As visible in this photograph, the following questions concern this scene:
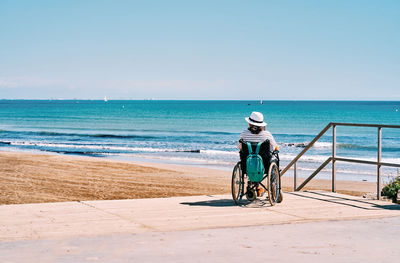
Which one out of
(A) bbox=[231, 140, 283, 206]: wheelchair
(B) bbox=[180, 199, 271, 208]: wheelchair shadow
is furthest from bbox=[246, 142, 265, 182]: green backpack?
(B) bbox=[180, 199, 271, 208]: wheelchair shadow

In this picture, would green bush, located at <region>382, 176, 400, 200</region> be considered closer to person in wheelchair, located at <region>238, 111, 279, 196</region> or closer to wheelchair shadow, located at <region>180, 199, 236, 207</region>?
person in wheelchair, located at <region>238, 111, 279, 196</region>

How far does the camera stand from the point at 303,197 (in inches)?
332

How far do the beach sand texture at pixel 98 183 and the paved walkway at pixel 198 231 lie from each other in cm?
364

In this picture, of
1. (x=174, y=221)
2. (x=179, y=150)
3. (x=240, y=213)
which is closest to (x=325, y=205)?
(x=240, y=213)

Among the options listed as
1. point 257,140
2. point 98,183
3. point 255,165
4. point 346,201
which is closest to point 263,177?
point 255,165

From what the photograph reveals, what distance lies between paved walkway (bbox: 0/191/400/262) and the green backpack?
1.27 ft

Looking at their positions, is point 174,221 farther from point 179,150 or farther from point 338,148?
point 338,148

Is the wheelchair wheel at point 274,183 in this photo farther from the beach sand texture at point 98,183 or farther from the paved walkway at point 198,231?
the beach sand texture at point 98,183

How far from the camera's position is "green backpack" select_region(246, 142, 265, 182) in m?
7.48

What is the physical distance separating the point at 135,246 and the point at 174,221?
128 centimetres

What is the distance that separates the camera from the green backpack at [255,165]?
7.48 metres

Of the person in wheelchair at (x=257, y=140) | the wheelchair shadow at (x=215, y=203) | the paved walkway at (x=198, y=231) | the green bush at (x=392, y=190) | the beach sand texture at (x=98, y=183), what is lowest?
the beach sand texture at (x=98, y=183)

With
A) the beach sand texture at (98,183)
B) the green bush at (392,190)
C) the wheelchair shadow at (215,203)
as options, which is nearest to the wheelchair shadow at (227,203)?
the wheelchair shadow at (215,203)

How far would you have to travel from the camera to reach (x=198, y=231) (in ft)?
18.9
